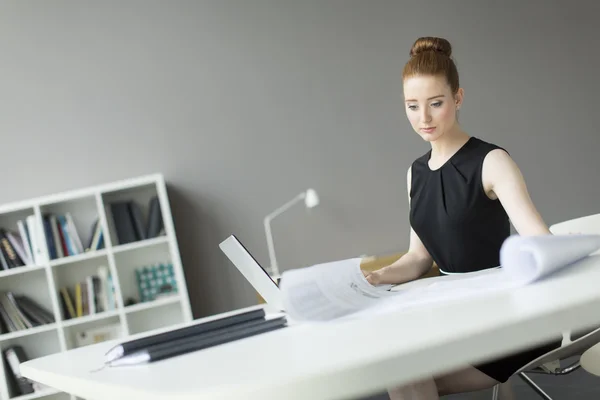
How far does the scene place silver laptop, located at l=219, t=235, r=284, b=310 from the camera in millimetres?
1604

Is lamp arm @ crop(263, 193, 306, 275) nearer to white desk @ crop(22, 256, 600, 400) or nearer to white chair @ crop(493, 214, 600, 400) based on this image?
white chair @ crop(493, 214, 600, 400)

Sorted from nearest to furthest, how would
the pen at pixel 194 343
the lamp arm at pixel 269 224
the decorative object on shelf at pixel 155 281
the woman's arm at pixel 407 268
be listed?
the pen at pixel 194 343 → the woman's arm at pixel 407 268 → the decorative object on shelf at pixel 155 281 → the lamp arm at pixel 269 224

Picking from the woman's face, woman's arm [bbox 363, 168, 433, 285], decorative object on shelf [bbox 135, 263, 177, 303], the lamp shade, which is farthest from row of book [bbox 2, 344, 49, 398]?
the woman's face

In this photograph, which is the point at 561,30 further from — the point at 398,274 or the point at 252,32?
the point at 398,274

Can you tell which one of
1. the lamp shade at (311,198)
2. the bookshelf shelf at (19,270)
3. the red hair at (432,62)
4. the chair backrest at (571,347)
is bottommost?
the chair backrest at (571,347)

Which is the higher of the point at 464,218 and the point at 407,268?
the point at 464,218

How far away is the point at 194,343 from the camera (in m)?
1.31

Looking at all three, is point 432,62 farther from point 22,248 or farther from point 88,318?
point 22,248

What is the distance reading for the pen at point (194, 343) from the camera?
4.14ft

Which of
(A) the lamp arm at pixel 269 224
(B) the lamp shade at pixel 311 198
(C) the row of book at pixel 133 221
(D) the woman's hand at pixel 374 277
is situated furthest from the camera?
(A) the lamp arm at pixel 269 224

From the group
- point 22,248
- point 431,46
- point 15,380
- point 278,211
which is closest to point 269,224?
point 278,211

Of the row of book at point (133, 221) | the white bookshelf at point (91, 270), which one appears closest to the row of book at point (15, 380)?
the white bookshelf at point (91, 270)

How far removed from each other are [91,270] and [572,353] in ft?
12.8

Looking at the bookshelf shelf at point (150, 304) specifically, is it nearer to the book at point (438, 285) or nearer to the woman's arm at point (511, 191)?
the woman's arm at point (511, 191)
